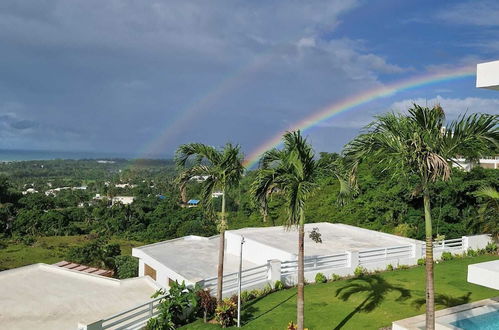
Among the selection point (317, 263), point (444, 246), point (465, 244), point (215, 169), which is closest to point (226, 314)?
point (215, 169)

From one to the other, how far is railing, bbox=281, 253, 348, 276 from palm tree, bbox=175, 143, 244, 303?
374cm

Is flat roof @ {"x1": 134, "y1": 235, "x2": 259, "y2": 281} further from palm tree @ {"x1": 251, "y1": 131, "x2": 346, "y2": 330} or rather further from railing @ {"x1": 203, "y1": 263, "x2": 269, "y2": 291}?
palm tree @ {"x1": 251, "y1": 131, "x2": 346, "y2": 330}

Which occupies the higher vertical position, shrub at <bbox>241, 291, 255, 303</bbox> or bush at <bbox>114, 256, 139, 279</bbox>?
shrub at <bbox>241, 291, 255, 303</bbox>

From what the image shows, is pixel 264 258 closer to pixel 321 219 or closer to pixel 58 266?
pixel 58 266

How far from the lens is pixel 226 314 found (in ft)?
36.7

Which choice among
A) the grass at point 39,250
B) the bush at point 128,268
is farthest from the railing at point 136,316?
the grass at point 39,250

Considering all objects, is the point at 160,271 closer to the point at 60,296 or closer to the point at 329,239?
the point at 60,296

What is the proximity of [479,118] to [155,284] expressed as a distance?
479 inches

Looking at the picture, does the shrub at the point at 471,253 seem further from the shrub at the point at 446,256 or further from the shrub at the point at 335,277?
the shrub at the point at 335,277

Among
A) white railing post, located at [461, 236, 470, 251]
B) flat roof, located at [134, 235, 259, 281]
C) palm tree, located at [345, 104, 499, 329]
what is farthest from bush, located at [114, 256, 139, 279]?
palm tree, located at [345, 104, 499, 329]

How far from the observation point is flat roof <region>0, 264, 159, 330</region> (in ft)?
40.7

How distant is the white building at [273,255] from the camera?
1430 cm

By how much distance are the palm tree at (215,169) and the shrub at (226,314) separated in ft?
1.22

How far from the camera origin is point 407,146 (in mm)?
7457
